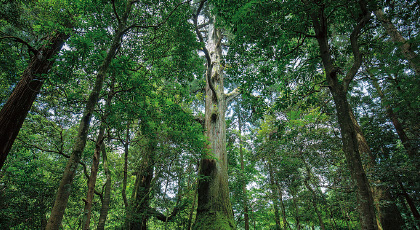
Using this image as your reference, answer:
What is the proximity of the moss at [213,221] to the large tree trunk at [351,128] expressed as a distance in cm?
247

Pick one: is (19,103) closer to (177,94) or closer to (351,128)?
(177,94)

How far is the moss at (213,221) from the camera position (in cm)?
385

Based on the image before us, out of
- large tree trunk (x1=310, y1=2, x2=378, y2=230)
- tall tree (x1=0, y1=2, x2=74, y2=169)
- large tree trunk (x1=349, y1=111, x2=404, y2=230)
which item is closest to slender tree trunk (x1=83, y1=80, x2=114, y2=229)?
tall tree (x1=0, y1=2, x2=74, y2=169)

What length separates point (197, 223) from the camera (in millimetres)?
4023

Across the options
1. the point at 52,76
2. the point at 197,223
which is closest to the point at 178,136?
the point at 197,223

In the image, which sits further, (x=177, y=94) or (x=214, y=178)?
(x=177, y=94)

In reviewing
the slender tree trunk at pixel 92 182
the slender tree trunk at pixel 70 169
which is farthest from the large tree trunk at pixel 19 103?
the slender tree trunk at pixel 70 169

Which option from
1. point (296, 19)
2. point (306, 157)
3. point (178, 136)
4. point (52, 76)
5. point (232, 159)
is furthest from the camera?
point (232, 159)

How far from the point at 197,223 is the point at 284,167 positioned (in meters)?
5.59

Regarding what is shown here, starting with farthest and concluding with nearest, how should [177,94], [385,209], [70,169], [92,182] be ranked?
[385,209]
[177,94]
[92,182]
[70,169]

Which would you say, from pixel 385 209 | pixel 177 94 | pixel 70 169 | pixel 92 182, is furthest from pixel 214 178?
pixel 385 209

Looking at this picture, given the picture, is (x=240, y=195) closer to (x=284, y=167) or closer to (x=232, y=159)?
(x=232, y=159)

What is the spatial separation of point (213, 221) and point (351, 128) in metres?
3.24

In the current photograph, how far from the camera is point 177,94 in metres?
5.13
